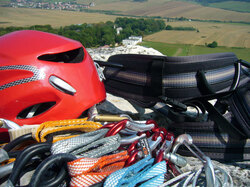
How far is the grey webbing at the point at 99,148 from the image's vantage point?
4.06ft

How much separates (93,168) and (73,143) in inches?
8.1

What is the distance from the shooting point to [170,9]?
160 ft

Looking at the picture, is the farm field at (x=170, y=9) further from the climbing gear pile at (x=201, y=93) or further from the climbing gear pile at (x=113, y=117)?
the climbing gear pile at (x=113, y=117)

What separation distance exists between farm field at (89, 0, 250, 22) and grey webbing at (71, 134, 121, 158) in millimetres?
35585

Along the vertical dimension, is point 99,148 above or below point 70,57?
below

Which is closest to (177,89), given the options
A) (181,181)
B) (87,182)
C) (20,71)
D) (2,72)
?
(181,181)

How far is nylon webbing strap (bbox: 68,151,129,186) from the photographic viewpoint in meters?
1.07

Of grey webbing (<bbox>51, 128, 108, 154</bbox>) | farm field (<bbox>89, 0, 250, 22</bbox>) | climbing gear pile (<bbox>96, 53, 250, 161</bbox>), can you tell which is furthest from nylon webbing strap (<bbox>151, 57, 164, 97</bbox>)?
farm field (<bbox>89, 0, 250, 22</bbox>)

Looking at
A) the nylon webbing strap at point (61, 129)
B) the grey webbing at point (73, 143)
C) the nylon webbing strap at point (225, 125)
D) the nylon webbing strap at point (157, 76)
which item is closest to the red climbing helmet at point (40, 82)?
the nylon webbing strap at point (61, 129)

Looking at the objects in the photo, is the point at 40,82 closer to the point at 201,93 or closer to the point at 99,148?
the point at 99,148

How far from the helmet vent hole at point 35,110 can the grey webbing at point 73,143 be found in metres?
0.77

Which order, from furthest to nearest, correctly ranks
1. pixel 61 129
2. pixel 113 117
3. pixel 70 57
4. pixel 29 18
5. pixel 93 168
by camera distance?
pixel 29 18 < pixel 70 57 < pixel 113 117 < pixel 61 129 < pixel 93 168

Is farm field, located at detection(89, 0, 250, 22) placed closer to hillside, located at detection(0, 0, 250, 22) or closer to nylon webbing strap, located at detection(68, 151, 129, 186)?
hillside, located at detection(0, 0, 250, 22)

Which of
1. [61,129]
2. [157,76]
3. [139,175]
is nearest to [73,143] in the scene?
[61,129]
